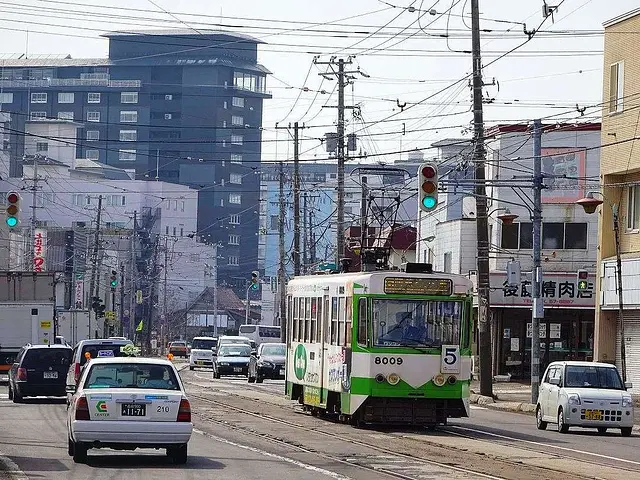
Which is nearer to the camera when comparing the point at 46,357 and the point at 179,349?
the point at 46,357

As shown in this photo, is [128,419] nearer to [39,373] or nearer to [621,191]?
[39,373]

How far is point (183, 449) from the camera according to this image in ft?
68.6

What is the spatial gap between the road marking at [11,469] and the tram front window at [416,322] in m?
10.2

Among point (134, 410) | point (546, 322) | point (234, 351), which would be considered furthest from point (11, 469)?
point (234, 351)

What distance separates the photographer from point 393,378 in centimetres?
2994

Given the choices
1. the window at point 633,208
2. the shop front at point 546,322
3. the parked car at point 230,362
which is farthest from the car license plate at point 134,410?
the parked car at point 230,362

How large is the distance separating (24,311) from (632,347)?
82.7ft

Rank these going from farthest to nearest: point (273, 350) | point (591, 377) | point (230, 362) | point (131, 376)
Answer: point (230, 362) < point (273, 350) < point (591, 377) < point (131, 376)

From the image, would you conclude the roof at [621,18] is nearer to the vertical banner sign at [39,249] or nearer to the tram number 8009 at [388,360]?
the tram number 8009 at [388,360]

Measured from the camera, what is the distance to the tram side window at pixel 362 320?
98.8 ft

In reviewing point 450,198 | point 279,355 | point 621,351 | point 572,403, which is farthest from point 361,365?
point 450,198

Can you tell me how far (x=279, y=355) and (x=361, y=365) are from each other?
3289 centimetres

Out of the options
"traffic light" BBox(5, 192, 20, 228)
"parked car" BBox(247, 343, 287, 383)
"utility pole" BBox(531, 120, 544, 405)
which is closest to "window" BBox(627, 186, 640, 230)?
"utility pole" BBox(531, 120, 544, 405)

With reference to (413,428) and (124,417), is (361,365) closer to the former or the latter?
(413,428)
